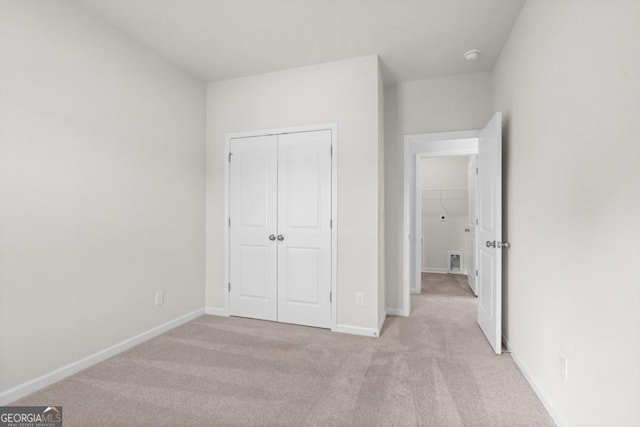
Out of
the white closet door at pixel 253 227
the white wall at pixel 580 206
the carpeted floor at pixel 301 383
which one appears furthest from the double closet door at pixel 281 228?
the white wall at pixel 580 206

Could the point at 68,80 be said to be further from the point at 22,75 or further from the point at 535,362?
the point at 535,362

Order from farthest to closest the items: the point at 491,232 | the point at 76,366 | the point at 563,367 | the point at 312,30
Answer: the point at 491,232
the point at 312,30
the point at 76,366
the point at 563,367

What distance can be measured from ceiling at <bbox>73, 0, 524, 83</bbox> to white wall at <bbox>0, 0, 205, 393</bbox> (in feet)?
1.21

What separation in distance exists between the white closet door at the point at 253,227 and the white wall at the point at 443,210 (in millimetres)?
4095

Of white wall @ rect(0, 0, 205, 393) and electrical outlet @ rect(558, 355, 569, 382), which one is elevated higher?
white wall @ rect(0, 0, 205, 393)

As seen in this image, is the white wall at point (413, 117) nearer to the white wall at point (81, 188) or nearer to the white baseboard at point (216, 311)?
the white baseboard at point (216, 311)

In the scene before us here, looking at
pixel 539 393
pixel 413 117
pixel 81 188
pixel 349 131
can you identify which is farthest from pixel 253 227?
pixel 539 393

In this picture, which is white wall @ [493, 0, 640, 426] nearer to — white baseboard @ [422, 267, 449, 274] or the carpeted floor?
the carpeted floor

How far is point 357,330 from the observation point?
2990 mm

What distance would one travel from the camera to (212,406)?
6.04 ft

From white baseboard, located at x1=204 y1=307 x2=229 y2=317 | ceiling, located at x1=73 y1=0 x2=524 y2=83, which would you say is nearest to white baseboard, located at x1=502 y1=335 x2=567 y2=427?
ceiling, located at x1=73 y1=0 x2=524 y2=83

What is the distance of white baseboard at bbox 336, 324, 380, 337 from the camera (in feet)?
9.62

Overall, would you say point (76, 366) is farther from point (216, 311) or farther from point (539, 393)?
point (539, 393)

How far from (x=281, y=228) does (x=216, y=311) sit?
4.16ft
